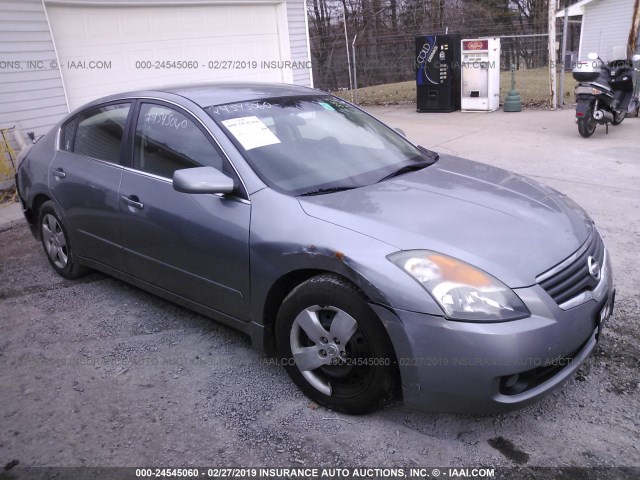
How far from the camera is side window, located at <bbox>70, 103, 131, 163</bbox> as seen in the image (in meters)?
3.87

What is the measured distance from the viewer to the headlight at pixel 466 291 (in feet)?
7.63

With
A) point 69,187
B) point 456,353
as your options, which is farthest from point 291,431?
point 69,187

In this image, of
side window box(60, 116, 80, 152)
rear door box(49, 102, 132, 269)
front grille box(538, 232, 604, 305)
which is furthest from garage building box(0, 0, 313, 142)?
front grille box(538, 232, 604, 305)

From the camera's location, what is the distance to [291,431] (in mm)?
2709

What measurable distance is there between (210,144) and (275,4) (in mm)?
8606

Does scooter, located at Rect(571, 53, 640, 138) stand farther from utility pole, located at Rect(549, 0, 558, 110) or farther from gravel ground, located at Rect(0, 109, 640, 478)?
gravel ground, located at Rect(0, 109, 640, 478)

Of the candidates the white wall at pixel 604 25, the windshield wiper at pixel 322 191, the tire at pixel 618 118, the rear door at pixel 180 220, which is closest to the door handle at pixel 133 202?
the rear door at pixel 180 220

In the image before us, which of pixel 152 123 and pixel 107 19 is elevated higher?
pixel 107 19

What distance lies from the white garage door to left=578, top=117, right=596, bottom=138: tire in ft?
18.0

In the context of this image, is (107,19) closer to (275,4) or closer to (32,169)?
(275,4)

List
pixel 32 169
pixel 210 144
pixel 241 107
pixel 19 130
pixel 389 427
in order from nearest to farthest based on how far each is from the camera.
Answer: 1. pixel 389 427
2. pixel 210 144
3. pixel 241 107
4. pixel 32 169
5. pixel 19 130

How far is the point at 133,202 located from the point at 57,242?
4.52 feet

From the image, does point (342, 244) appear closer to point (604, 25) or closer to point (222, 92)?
point (222, 92)

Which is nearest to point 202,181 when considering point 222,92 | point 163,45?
point 222,92
